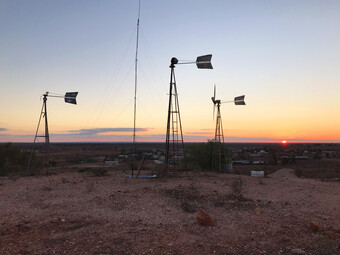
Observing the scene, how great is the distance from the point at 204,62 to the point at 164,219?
881 centimetres

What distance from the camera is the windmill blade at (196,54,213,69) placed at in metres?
14.2

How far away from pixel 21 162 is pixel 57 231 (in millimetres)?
18766

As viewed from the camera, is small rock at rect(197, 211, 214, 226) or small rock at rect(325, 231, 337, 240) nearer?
small rock at rect(325, 231, 337, 240)

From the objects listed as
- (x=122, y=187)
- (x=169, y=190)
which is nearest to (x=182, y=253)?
(x=169, y=190)

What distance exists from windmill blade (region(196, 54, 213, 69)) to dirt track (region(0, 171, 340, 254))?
230 inches

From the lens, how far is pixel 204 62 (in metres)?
14.3

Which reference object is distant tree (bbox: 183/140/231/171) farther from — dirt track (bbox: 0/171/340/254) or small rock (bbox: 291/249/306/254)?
small rock (bbox: 291/249/306/254)

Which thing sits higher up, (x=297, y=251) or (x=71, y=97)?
(x=71, y=97)

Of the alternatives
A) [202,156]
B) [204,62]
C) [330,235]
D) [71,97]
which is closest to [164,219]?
[330,235]

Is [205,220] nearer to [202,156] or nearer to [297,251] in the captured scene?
[297,251]

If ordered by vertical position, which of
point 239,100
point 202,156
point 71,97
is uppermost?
point 239,100

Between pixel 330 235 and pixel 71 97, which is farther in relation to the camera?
pixel 71 97

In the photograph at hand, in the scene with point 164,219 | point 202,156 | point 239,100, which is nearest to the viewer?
point 164,219

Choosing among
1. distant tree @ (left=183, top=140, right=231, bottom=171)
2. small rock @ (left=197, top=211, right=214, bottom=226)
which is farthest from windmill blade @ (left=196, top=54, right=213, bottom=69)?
distant tree @ (left=183, top=140, right=231, bottom=171)
